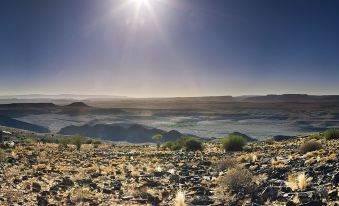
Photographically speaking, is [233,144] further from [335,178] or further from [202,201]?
[335,178]

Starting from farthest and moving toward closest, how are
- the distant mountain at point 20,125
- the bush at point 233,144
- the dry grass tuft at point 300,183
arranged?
the distant mountain at point 20,125 → the bush at point 233,144 → the dry grass tuft at point 300,183

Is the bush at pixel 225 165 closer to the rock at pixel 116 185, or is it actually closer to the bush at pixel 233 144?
the rock at pixel 116 185

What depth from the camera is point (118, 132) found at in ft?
502

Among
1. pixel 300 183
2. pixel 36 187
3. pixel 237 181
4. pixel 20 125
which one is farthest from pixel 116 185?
pixel 20 125

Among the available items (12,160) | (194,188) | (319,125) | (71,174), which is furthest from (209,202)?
(319,125)

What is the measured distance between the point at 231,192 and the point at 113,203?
398cm

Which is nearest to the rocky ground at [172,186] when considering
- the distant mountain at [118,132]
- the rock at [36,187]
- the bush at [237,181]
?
the rock at [36,187]

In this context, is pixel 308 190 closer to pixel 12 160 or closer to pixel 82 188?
pixel 82 188

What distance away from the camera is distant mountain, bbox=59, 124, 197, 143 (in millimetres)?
144000

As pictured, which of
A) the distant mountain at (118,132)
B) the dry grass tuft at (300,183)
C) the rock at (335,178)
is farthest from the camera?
the distant mountain at (118,132)

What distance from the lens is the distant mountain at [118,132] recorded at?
472 feet

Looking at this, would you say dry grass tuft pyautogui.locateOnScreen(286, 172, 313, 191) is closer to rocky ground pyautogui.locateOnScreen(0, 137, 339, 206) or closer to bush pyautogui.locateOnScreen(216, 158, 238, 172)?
rocky ground pyautogui.locateOnScreen(0, 137, 339, 206)

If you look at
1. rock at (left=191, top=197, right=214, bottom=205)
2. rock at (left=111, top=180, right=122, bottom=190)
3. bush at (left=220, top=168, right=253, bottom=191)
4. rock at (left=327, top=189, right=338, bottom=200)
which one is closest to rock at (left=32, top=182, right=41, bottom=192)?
rock at (left=111, top=180, right=122, bottom=190)

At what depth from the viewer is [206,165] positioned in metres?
24.4
